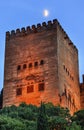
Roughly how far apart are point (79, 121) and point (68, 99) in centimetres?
1165

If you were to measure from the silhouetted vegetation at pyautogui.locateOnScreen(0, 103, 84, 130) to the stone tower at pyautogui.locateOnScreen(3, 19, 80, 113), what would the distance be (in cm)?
570

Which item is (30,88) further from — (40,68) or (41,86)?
(40,68)

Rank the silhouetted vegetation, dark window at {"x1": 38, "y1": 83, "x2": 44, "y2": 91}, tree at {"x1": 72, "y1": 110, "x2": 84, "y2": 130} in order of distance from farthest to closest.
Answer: dark window at {"x1": 38, "y1": 83, "x2": 44, "y2": 91}, tree at {"x1": 72, "y1": 110, "x2": 84, "y2": 130}, the silhouetted vegetation

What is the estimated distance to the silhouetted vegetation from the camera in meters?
42.2

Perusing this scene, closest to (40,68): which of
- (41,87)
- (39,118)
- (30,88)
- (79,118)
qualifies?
(41,87)

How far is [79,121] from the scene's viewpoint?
154 feet

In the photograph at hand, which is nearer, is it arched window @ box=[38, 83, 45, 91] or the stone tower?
the stone tower

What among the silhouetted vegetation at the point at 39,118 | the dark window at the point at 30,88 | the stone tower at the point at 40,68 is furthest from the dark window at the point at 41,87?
the silhouetted vegetation at the point at 39,118

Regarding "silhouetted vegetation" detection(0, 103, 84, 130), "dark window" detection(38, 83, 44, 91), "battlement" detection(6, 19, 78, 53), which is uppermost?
"battlement" detection(6, 19, 78, 53)

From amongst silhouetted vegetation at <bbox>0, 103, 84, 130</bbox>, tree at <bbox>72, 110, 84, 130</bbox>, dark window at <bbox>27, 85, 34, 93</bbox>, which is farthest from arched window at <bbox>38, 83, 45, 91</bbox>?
tree at <bbox>72, 110, 84, 130</bbox>

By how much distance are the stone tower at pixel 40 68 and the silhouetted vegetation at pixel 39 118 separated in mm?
5695

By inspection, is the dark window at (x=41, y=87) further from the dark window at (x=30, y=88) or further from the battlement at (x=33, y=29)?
the battlement at (x=33, y=29)

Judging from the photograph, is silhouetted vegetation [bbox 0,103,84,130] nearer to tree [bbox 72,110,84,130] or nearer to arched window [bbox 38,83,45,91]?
tree [bbox 72,110,84,130]

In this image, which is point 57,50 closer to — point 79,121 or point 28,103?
point 28,103
